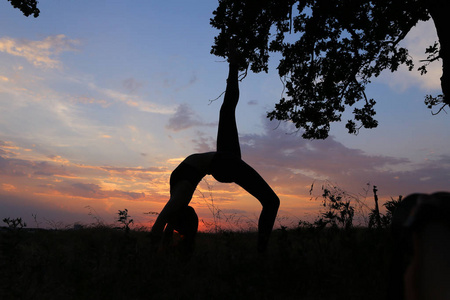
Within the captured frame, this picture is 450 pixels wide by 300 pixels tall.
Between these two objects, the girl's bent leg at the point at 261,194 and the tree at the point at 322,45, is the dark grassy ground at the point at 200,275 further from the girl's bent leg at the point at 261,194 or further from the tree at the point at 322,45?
the tree at the point at 322,45

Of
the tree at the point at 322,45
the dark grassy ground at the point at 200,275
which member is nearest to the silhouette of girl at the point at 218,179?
the dark grassy ground at the point at 200,275

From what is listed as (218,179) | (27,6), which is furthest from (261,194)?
(27,6)

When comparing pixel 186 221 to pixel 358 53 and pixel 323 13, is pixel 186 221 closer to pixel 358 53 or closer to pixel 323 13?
pixel 323 13

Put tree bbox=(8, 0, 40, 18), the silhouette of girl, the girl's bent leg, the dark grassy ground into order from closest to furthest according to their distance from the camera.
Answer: the dark grassy ground → the silhouette of girl → the girl's bent leg → tree bbox=(8, 0, 40, 18)

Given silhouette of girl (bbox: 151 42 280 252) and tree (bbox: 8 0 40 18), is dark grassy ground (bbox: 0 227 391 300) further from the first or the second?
tree (bbox: 8 0 40 18)

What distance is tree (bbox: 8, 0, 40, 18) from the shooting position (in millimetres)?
7352

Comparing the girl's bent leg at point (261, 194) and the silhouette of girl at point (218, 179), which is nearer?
the silhouette of girl at point (218, 179)

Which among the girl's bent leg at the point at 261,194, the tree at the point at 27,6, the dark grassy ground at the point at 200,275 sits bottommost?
the dark grassy ground at the point at 200,275

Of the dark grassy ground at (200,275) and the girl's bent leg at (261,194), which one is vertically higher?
the girl's bent leg at (261,194)

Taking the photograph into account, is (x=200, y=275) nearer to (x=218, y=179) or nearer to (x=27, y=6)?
(x=218, y=179)

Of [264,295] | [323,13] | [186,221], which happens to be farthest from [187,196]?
[323,13]

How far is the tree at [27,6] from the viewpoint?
7.35 meters

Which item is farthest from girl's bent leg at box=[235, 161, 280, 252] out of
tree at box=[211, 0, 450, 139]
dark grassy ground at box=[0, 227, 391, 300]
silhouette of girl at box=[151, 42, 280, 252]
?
tree at box=[211, 0, 450, 139]

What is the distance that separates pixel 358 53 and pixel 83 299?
10.1 meters
